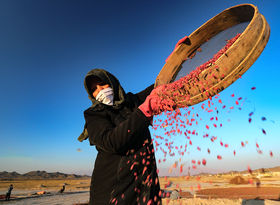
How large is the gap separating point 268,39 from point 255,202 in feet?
29.8

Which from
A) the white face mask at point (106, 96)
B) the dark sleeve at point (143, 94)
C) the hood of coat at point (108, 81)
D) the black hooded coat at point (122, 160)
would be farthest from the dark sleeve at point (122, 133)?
the dark sleeve at point (143, 94)

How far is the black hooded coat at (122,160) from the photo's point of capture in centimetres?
163

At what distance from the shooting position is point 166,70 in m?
3.04

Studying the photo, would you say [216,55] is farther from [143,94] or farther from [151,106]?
[143,94]

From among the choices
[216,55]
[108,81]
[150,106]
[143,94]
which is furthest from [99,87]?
[216,55]

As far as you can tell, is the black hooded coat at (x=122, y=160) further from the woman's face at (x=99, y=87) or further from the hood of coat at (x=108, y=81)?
the woman's face at (x=99, y=87)

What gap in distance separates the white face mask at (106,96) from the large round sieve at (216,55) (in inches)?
33.8

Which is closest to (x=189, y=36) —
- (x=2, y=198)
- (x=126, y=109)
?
(x=126, y=109)

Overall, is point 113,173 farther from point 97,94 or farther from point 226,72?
point 226,72

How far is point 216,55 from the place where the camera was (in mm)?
2182

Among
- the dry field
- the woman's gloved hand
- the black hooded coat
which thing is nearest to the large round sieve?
the woman's gloved hand

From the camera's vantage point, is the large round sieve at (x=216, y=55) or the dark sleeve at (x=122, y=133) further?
the large round sieve at (x=216, y=55)

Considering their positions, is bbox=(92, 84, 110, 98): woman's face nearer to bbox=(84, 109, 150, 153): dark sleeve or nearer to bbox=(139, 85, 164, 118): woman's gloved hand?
bbox=(84, 109, 150, 153): dark sleeve

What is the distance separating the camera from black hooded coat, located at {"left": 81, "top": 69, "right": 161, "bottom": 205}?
1628 mm
